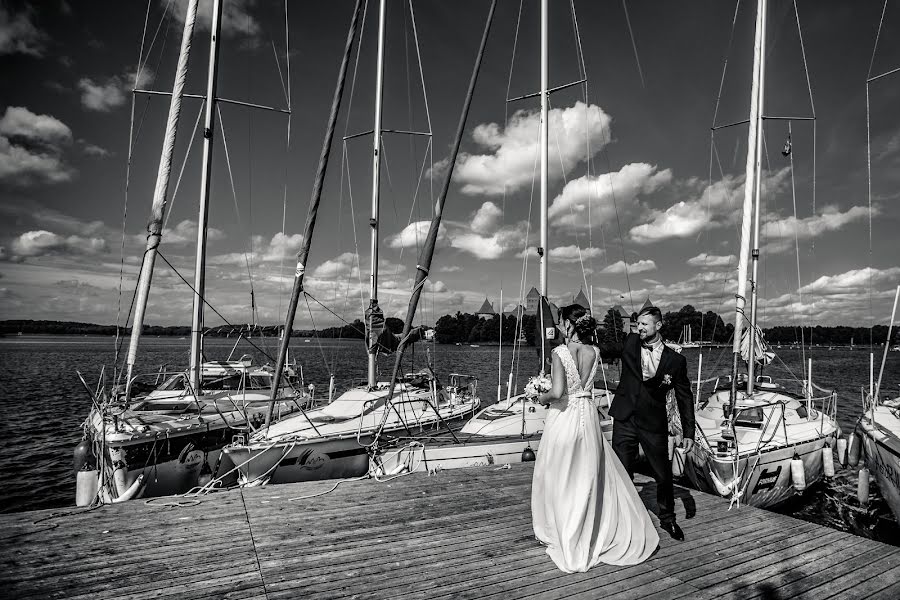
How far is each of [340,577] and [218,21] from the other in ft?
58.2

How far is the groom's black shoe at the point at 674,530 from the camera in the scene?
18.2 ft

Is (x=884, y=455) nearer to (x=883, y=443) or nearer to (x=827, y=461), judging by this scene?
(x=883, y=443)

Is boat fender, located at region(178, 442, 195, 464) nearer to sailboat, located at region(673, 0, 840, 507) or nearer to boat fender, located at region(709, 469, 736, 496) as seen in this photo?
sailboat, located at region(673, 0, 840, 507)

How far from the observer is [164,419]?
1254 centimetres

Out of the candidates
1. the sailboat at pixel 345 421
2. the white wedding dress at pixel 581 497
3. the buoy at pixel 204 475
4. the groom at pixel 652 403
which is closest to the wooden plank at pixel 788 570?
the white wedding dress at pixel 581 497

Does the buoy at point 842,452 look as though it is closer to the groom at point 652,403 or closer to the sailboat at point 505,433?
the sailboat at point 505,433

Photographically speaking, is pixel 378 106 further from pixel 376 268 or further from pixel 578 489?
pixel 578 489

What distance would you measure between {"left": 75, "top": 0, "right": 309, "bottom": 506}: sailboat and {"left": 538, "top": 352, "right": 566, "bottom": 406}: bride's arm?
492 cm

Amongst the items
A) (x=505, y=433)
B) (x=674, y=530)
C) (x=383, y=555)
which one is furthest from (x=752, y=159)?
(x=383, y=555)

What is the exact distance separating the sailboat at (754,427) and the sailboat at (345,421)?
18.3 ft

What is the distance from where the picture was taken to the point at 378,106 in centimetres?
1803

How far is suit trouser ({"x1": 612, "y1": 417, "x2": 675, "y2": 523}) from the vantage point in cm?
568

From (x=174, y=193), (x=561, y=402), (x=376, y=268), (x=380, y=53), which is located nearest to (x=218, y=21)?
(x=380, y=53)

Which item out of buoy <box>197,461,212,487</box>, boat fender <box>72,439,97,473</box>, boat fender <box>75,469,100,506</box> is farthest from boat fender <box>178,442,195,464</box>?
boat fender <box>75,469,100,506</box>
